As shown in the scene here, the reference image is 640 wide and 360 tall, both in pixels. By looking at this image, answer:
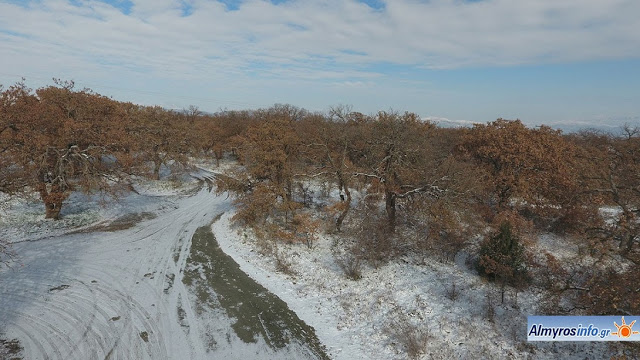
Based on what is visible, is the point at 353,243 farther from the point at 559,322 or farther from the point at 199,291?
the point at 559,322

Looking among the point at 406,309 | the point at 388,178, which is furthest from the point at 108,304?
the point at 388,178

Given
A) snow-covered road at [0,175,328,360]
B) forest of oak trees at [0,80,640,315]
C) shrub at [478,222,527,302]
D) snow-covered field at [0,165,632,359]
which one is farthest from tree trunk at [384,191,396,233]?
snow-covered road at [0,175,328,360]

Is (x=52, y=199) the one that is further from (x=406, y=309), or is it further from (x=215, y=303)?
(x=406, y=309)

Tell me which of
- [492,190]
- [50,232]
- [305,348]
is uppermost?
[492,190]

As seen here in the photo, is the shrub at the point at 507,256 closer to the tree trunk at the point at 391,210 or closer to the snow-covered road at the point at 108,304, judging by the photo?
the tree trunk at the point at 391,210

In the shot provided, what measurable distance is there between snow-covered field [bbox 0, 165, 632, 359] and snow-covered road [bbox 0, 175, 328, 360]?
5 centimetres

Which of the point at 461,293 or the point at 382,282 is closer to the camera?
the point at 461,293

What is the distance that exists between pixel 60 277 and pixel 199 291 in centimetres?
711

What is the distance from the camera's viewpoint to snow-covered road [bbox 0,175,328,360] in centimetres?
1111

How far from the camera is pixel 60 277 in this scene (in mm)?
15836

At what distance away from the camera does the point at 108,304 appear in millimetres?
13648

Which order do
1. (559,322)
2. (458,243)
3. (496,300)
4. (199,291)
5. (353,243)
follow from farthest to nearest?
(353,243) < (458,243) < (199,291) < (496,300) < (559,322)

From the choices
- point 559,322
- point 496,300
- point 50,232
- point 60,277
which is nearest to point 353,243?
point 496,300

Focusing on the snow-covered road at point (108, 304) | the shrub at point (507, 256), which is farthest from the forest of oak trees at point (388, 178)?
the snow-covered road at point (108, 304)
